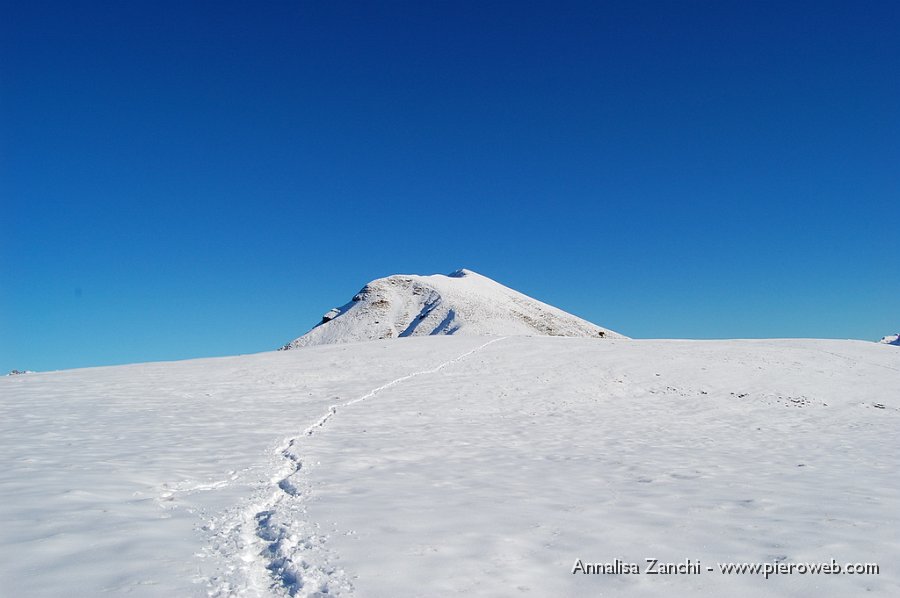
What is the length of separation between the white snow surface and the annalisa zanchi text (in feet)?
0.46

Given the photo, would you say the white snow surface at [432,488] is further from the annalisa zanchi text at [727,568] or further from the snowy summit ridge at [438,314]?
the snowy summit ridge at [438,314]

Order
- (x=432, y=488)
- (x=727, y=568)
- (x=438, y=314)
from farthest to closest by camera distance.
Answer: (x=438, y=314), (x=432, y=488), (x=727, y=568)

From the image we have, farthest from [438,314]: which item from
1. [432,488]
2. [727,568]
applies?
[727,568]

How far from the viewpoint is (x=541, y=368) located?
2956 cm

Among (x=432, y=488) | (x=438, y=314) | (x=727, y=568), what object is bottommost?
(x=727, y=568)

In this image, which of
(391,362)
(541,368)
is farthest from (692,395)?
(391,362)

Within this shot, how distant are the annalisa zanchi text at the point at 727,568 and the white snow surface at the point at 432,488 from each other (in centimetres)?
14

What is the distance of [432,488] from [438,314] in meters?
105

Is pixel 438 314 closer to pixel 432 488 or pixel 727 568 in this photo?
pixel 432 488

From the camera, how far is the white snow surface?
5406 millimetres

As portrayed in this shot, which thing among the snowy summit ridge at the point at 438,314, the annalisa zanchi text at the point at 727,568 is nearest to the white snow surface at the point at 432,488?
the annalisa zanchi text at the point at 727,568

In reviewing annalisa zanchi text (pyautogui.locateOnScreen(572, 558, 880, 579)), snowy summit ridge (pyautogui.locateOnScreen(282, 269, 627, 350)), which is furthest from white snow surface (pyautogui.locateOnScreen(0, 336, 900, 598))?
snowy summit ridge (pyautogui.locateOnScreen(282, 269, 627, 350))

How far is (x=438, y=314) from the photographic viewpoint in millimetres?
114125

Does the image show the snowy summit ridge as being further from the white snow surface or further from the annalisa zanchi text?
the annalisa zanchi text
